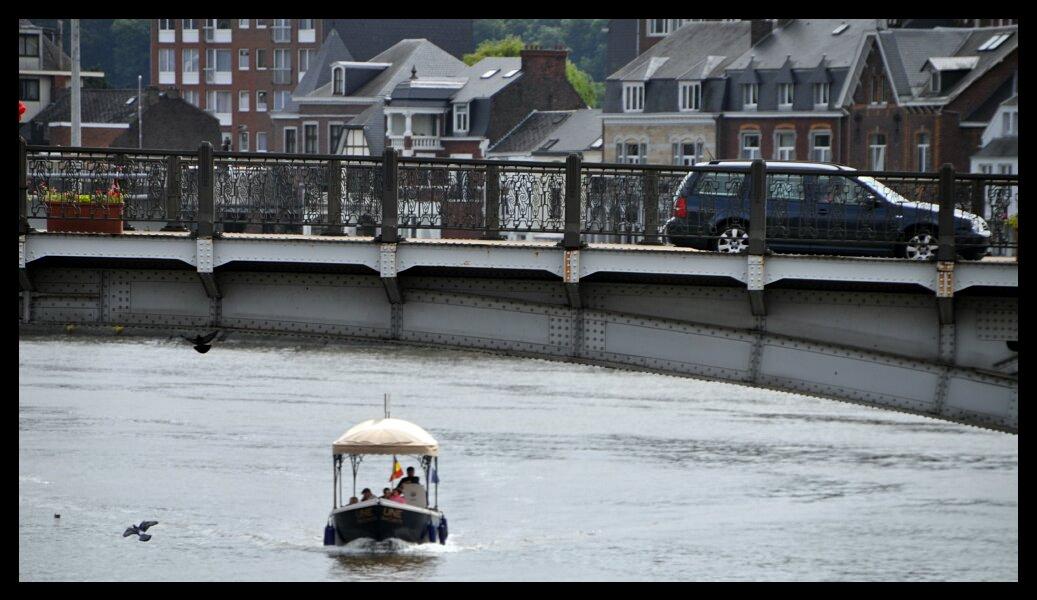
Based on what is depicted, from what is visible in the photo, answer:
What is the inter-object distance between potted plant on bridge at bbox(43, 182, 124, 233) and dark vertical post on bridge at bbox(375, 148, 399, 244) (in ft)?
11.5

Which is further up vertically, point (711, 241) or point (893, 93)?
point (893, 93)

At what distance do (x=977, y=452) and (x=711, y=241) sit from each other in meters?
33.9

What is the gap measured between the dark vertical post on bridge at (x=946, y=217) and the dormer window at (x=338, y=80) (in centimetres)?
10530

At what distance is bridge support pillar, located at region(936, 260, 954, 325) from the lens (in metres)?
23.5

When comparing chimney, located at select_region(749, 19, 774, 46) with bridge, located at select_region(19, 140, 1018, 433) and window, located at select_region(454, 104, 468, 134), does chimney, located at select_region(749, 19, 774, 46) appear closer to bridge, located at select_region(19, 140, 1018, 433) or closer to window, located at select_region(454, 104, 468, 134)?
window, located at select_region(454, 104, 468, 134)

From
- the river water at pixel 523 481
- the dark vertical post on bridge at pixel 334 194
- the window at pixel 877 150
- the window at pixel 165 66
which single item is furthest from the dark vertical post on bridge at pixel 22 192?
the window at pixel 165 66

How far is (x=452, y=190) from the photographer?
83.5ft

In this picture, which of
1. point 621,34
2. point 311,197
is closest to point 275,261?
point 311,197

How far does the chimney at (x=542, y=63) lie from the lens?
11512 cm

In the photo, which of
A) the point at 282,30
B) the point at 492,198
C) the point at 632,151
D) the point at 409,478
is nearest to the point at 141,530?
the point at 409,478

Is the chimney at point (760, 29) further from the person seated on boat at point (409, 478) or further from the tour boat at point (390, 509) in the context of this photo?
the person seated on boat at point (409, 478)

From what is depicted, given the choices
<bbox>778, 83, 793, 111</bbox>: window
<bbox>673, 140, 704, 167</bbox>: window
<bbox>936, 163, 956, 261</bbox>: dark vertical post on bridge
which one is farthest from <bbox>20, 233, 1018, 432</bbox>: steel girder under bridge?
<bbox>673, 140, 704, 167</bbox>: window

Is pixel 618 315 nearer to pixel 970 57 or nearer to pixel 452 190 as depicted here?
pixel 452 190

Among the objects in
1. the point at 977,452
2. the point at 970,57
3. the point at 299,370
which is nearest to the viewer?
the point at 977,452
